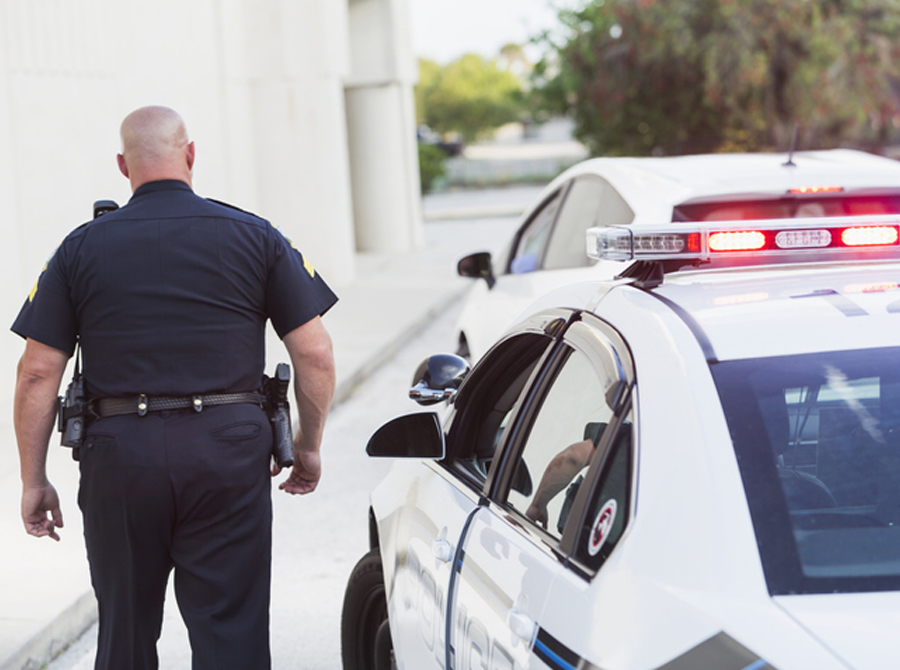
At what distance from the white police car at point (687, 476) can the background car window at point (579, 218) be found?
2.78 m

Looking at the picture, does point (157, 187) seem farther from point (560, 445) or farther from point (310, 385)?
point (560, 445)

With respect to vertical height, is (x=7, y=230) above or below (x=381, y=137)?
below

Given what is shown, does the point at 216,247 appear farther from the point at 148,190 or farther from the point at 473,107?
the point at 473,107

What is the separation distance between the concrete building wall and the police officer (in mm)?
5768

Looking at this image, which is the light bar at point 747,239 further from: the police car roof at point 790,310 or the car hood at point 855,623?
the car hood at point 855,623

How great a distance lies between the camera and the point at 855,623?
1809 mm

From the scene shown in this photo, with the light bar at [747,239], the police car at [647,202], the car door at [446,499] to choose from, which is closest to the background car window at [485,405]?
the car door at [446,499]

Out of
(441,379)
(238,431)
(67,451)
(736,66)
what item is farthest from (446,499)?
(736,66)

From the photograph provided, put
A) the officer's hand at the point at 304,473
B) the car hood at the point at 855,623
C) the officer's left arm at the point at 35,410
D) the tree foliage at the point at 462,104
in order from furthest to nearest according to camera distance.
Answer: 1. the tree foliage at the point at 462,104
2. the officer's hand at the point at 304,473
3. the officer's left arm at the point at 35,410
4. the car hood at the point at 855,623

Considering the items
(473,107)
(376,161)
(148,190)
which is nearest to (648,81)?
(376,161)

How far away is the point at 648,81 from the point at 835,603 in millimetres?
21488

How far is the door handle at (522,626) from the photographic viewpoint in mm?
2105

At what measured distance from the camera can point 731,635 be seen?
69.1 inches

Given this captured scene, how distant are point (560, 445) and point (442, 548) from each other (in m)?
0.37
